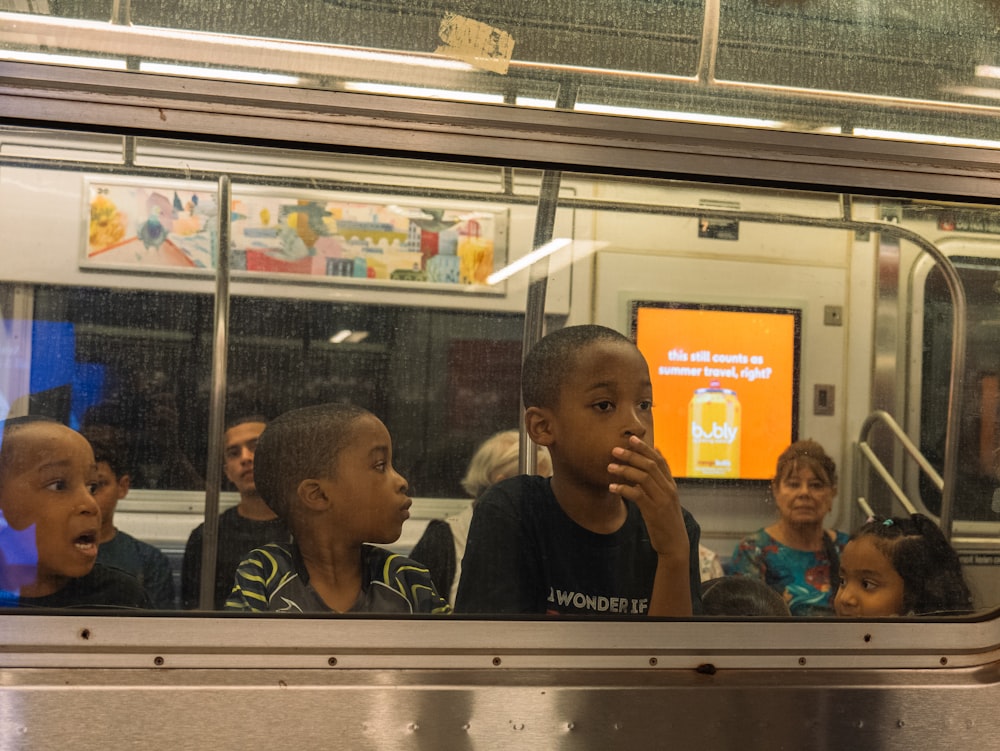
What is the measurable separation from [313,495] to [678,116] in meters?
0.93

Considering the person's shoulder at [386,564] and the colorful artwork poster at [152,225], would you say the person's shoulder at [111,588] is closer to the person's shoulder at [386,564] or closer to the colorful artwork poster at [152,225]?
the person's shoulder at [386,564]

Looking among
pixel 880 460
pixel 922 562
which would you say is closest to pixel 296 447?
pixel 880 460

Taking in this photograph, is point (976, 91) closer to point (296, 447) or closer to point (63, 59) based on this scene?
point (296, 447)

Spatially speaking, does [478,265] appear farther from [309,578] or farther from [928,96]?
[928,96]

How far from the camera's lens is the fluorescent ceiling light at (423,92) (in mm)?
1815

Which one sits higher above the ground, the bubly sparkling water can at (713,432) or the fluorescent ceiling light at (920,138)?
the fluorescent ceiling light at (920,138)

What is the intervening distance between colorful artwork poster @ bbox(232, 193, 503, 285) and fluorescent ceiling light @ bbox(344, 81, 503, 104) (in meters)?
0.19

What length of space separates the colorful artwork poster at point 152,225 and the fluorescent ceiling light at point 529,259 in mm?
481

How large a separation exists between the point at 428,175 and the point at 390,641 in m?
0.81

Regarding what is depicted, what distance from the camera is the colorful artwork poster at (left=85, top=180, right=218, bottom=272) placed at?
177 centimetres

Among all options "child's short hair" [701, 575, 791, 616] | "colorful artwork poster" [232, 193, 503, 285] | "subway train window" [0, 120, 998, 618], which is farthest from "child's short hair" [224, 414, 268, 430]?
"child's short hair" [701, 575, 791, 616]

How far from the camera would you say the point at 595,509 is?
6.44 feet

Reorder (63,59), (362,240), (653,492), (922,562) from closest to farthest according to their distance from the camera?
(63,59)
(362,240)
(653,492)
(922,562)

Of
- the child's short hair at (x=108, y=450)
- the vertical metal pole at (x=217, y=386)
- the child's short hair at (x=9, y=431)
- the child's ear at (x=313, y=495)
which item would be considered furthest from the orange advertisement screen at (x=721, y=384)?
the child's short hair at (x=9, y=431)
